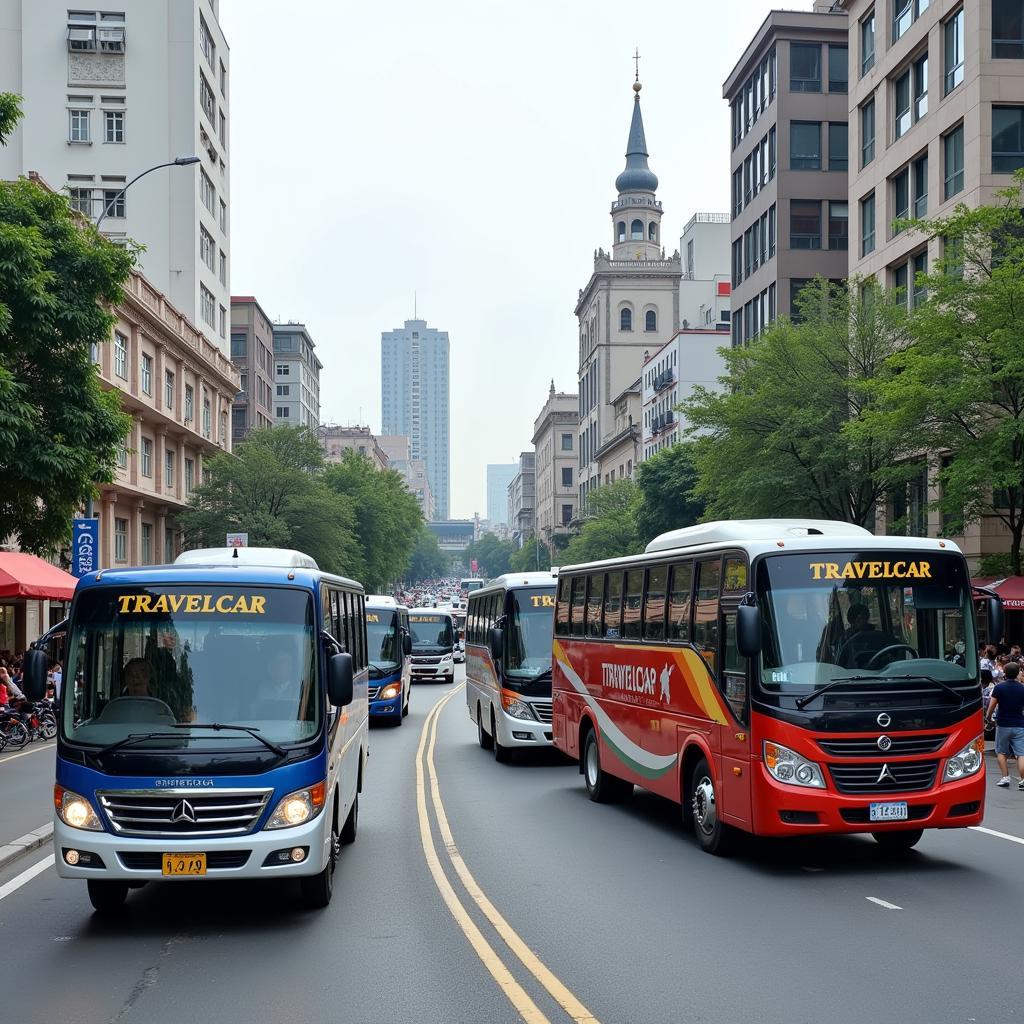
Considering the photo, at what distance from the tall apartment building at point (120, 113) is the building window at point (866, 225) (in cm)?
3105

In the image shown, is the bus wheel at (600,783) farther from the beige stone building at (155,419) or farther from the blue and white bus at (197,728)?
the beige stone building at (155,419)

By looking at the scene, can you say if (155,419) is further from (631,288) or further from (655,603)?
(631,288)

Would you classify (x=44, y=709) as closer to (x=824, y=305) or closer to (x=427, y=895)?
(x=427, y=895)

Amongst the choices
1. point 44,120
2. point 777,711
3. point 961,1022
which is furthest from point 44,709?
point 44,120

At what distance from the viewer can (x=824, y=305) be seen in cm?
3659

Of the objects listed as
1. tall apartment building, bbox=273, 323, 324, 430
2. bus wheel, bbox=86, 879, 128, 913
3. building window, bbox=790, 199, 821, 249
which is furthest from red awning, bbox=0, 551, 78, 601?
tall apartment building, bbox=273, 323, 324, 430

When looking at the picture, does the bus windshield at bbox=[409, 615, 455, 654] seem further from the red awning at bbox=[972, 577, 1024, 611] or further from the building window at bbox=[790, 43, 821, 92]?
the building window at bbox=[790, 43, 821, 92]

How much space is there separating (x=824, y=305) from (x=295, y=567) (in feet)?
92.9

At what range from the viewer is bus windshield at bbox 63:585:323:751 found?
9.56m

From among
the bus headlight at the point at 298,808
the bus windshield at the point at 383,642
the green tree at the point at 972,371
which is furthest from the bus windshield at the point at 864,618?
the bus windshield at the point at 383,642

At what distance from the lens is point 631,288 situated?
137 metres

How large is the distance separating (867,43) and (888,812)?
135ft

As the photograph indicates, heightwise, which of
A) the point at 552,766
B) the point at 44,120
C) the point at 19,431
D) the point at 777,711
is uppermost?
the point at 44,120

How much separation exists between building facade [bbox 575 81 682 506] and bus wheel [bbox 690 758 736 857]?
121m
